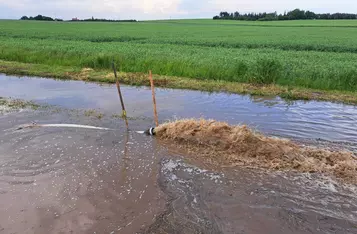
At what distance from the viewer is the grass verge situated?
12.0 metres

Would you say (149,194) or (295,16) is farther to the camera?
(295,16)

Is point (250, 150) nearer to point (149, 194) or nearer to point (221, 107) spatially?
point (149, 194)

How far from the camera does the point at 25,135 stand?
26.8 ft

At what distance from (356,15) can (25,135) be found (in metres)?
101

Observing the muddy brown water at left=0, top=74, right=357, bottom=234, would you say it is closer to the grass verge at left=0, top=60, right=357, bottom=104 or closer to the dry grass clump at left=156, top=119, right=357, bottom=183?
the dry grass clump at left=156, top=119, right=357, bottom=183

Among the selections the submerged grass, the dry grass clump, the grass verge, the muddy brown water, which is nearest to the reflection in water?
the muddy brown water

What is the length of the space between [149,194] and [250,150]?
2583mm

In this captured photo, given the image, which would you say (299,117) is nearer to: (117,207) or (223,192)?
(223,192)

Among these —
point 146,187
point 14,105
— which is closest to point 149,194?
point 146,187

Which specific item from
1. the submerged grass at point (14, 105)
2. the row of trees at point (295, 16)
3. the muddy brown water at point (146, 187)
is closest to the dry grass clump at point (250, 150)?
the muddy brown water at point (146, 187)

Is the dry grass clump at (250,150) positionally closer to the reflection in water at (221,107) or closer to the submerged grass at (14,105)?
the reflection in water at (221,107)

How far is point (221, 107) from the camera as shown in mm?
11086

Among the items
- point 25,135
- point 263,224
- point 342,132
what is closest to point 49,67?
A: point 25,135

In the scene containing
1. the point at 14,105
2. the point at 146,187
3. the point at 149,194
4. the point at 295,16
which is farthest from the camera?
the point at 295,16
